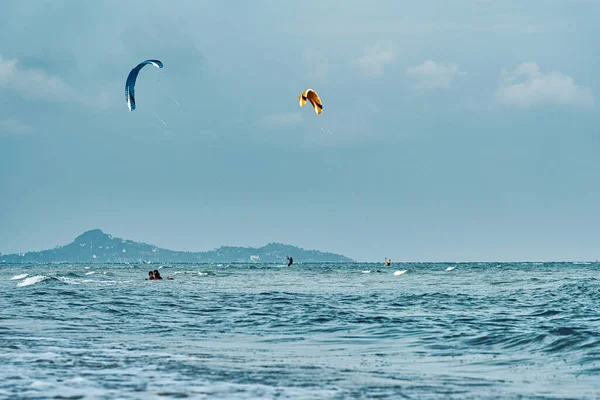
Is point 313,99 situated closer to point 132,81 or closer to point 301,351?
point 132,81

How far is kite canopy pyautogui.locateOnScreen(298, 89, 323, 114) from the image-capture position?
33.5 metres

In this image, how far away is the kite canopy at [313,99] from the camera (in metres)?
33.5

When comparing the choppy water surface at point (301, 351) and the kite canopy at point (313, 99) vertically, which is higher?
the kite canopy at point (313, 99)

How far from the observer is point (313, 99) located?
35.6 meters

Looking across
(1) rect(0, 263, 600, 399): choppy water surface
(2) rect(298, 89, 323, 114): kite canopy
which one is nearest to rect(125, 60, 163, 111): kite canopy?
(2) rect(298, 89, 323, 114): kite canopy

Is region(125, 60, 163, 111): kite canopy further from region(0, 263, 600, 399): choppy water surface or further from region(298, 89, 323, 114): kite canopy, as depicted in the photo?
region(0, 263, 600, 399): choppy water surface

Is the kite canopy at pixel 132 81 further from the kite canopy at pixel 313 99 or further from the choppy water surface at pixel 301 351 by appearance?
the choppy water surface at pixel 301 351

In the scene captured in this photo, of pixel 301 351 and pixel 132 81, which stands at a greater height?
pixel 132 81

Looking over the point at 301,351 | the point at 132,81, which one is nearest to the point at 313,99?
the point at 132,81

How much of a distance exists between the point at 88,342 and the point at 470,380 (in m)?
8.39

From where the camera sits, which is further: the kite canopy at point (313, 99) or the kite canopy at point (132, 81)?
the kite canopy at point (132, 81)

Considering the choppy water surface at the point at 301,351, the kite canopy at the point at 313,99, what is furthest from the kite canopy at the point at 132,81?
the choppy water surface at the point at 301,351

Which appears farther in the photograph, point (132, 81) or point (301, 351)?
point (132, 81)

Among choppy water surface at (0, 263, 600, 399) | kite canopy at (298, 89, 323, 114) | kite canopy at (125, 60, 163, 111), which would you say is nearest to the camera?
choppy water surface at (0, 263, 600, 399)
